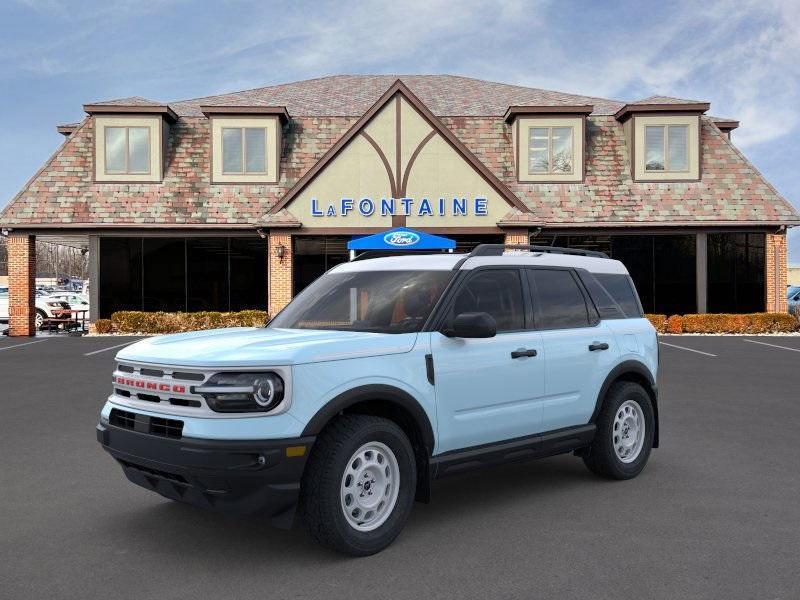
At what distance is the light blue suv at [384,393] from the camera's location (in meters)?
4.31

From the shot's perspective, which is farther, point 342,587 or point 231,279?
point 231,279

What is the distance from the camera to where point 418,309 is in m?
5.39

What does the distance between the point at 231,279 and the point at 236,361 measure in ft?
69.8

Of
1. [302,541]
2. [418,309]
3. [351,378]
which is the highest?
[418,309]

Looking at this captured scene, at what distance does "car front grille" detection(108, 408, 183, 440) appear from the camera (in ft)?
14.7

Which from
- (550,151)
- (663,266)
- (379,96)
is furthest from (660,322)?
(379,96)

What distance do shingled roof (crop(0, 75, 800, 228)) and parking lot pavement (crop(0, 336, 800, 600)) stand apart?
16.6 metres

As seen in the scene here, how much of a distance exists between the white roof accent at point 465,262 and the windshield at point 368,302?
59mm

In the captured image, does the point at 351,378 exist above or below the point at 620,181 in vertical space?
below

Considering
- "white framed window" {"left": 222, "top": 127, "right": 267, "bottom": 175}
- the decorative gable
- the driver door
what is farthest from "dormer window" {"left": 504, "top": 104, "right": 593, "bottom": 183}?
the driver door

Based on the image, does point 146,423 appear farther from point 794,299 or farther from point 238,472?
point 794,299

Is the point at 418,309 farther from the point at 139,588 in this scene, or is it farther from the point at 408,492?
the point at 139,588

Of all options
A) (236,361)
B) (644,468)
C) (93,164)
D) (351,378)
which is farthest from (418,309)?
(93,164)

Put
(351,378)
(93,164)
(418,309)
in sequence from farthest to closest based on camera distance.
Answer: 1. (93,164)
2. (418,309)
3. (351,378)
